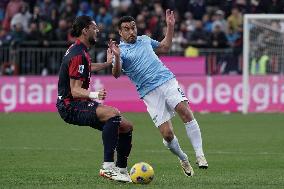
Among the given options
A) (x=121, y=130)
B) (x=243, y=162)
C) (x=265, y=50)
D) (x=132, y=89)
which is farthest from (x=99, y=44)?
(x=121, y=130)

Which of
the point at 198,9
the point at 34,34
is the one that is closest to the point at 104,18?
the point at 34,34

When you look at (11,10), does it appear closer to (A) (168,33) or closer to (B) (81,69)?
(A) (168,33)

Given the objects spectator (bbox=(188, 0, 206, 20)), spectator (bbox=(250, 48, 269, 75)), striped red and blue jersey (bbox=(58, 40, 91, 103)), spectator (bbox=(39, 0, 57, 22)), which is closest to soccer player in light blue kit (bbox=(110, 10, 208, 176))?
striped red and blue jersey (bbox=(58, 40, 91, 103))

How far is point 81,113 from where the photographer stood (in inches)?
474

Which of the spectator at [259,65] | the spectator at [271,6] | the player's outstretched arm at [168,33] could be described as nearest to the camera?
the player's outstretched arm at [168,33]

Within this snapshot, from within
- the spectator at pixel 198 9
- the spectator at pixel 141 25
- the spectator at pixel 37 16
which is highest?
the spectator at pixel 198 9

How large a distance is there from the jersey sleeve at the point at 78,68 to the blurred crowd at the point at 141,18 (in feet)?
61.4

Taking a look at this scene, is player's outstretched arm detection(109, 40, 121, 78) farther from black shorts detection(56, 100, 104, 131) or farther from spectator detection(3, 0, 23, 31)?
spectator detection(3, 0, 23, 31)

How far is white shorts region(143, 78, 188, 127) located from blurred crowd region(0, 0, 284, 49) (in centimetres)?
1683

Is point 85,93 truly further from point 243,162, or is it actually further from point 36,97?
point 36,97

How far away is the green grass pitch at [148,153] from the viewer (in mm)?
12250

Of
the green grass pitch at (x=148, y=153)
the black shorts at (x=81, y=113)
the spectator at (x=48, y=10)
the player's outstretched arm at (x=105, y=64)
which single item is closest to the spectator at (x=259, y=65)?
the green grass pitch at (x=148, y=153)

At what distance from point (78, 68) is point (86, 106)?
1.69ft

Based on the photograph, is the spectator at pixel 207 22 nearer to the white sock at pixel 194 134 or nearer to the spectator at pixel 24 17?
the spectator at pixel 24 17
